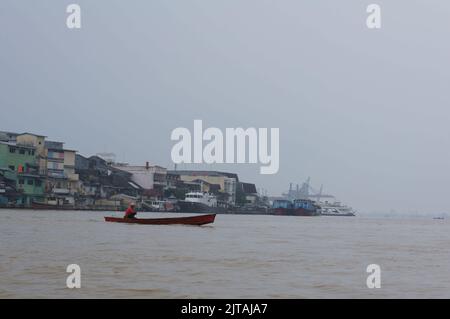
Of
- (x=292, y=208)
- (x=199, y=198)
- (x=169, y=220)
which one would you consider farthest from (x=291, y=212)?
(x=169, y=220)

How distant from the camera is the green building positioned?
35875 mm

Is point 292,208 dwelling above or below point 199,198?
below

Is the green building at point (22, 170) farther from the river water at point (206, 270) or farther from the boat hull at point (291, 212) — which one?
the boat hull at point (291, 212)

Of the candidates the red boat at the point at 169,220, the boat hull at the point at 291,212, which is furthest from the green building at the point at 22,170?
the boat hull at the point at 291,212

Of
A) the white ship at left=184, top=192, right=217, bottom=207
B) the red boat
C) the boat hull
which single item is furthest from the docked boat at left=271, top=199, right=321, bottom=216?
the red boat

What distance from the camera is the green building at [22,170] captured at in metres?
35.9

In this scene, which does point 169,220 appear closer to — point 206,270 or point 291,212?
point 206,270

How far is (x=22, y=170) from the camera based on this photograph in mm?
36562

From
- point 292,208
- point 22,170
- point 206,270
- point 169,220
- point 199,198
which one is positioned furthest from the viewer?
point 292,208

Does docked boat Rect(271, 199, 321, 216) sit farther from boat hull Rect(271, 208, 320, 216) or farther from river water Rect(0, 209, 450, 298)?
river water Rect(0, 209, 450, 298)

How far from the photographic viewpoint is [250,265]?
36.8 feet

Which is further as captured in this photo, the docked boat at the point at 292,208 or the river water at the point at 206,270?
the docked boat at the point at 292,208

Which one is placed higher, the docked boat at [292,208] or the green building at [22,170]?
the green building at [22,170]
